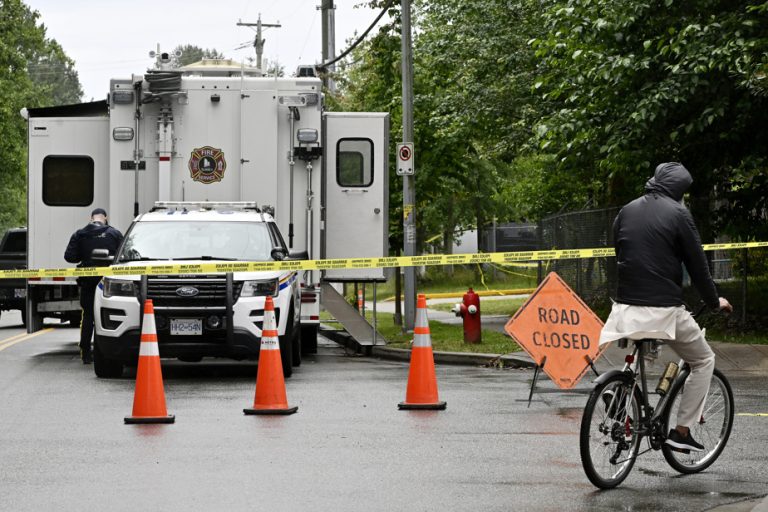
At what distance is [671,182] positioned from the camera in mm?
8148

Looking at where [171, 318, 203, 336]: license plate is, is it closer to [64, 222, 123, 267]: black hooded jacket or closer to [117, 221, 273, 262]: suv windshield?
[117, 221, 273, 262]: suv windshield

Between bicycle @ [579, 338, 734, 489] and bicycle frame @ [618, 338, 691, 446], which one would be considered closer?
bicycle @ [579, 338, 734, 489]

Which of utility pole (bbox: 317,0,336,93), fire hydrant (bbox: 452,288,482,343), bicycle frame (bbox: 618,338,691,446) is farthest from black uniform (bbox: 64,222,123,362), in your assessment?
utility pole (bbox: 317,0,336,93)

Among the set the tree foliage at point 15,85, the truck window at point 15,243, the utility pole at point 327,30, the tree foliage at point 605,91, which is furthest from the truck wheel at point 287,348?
the tree foliage at point 15,85

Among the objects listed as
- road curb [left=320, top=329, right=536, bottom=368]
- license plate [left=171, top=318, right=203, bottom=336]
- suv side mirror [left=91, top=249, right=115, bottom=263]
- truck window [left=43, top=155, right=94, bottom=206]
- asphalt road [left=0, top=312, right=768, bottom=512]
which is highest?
truck window [left=43, top=155, right=94, bottom=206]

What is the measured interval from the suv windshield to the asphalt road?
160cm

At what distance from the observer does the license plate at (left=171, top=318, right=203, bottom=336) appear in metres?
14.1

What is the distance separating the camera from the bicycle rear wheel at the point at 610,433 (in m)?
7.67

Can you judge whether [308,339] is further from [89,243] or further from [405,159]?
[405,159]

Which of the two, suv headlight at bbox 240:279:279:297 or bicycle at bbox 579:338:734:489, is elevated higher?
suv headlight at bbox 240:279:279:297

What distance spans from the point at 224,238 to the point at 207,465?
695 cm

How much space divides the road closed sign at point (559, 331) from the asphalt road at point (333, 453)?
1.18 ft

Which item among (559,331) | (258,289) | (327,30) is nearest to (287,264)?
(258,289)

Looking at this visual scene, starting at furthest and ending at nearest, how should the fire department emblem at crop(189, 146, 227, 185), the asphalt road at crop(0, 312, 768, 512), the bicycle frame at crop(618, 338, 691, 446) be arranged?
1. the fire department emblem at crop(189, 146, 227, 185)
2. the bicycle frame at crop(618, 338, 691, 446)
3. the asphalt road at crop(0, 312, 768, 512)
